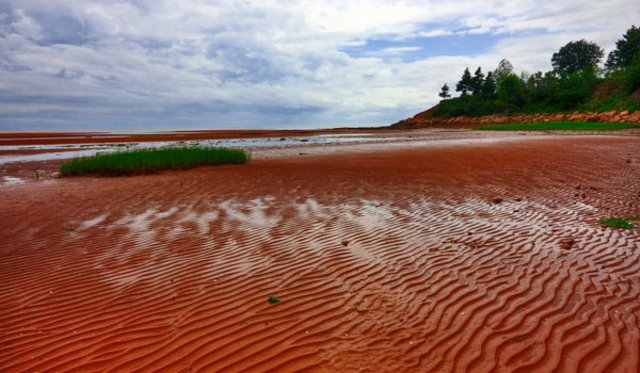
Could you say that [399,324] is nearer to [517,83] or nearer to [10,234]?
[10,234]

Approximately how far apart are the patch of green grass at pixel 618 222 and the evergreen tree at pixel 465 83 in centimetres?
11258

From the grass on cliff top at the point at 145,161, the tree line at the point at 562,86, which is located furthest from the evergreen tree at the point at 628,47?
the grass on cliff top at the point at 145,161

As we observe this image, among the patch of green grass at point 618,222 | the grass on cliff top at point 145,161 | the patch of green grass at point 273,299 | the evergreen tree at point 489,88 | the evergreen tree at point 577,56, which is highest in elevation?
the evergreen tree at point 577,56

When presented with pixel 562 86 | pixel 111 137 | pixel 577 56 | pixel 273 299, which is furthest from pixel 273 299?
pixel 577 56

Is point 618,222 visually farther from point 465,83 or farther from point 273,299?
point 465,83

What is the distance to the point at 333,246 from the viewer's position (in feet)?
22.4

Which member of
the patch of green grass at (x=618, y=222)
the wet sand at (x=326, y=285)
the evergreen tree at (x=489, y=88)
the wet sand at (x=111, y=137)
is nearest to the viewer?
the wet sand at (x=326, y=285)

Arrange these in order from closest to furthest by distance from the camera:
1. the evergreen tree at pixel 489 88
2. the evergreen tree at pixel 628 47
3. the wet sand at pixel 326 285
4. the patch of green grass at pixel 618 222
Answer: the wet sand at pixel 326 285
the patch of green grass at pixel 618 222
the evergreen tree at pixel 628 47
the evergreen tree at pixel 489 88

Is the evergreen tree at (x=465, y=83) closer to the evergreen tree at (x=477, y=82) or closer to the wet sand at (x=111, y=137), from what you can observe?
the evergreen tree at (x=477, y=82)

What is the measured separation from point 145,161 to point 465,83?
111m

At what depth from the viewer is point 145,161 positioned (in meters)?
19.1

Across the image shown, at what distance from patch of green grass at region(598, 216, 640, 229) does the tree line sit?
2079 inches

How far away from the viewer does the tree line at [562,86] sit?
59.7 metres

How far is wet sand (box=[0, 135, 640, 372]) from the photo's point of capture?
11.7ft
